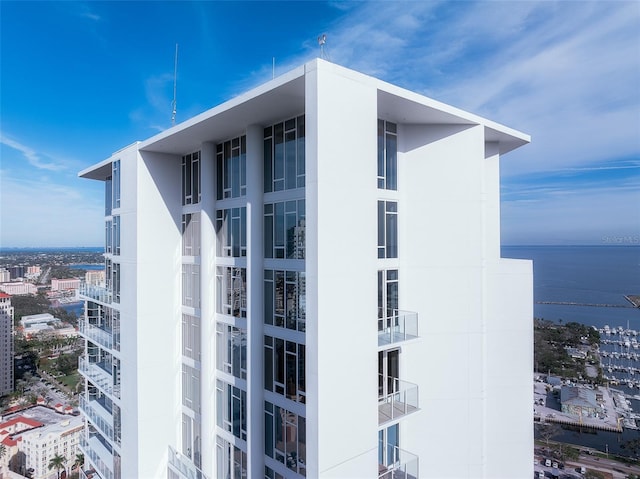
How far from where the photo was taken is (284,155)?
30.6 ft

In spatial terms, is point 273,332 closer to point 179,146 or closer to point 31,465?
point 179,146

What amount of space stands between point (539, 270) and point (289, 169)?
16496 centimetres

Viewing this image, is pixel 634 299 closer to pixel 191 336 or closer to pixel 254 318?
pixel 191 336

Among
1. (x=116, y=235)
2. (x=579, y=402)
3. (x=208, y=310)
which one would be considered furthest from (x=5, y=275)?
(x=579, y=402)

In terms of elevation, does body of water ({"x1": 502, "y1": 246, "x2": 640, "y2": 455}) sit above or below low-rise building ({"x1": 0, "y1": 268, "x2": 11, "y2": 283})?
below

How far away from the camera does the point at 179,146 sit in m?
12.4

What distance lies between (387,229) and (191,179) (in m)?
8.08

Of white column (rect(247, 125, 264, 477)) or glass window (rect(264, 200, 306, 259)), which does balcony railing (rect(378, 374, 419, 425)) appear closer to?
white column (rect(247, 125, 264, 477))

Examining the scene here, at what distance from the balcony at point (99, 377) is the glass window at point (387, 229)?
12.5 meters

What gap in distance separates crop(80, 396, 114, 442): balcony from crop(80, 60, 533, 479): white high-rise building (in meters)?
1.94

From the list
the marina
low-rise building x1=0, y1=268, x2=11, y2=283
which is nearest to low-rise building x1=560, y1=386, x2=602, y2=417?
the marina

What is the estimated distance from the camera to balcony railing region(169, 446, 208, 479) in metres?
11.9

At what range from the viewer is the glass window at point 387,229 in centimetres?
928

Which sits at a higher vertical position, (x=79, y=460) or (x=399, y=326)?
(x=399, y=326)
